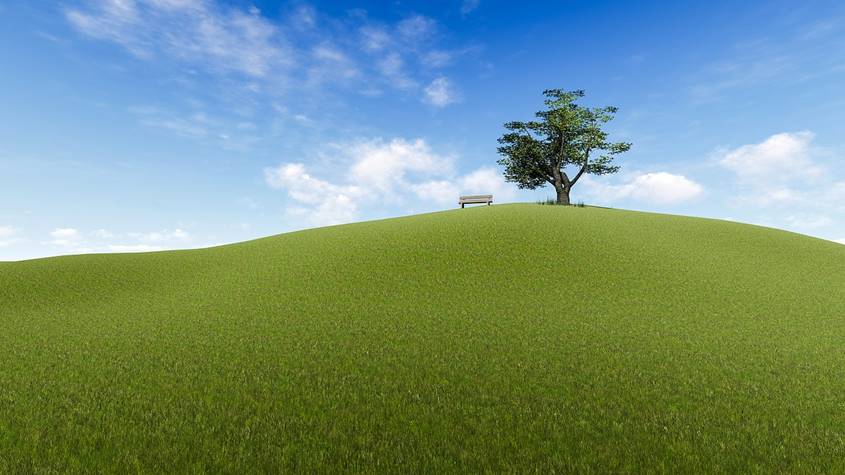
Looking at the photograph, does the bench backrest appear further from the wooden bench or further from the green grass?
the green grass

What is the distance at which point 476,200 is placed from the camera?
44.4m

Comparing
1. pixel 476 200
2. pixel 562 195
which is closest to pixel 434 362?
pixel 476 200

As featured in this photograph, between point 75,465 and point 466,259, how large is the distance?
17.6m

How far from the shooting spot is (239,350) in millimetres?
12016

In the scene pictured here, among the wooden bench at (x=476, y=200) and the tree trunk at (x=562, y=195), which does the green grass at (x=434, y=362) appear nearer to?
the wooden bench at (x=476, y=200)

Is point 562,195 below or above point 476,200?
above

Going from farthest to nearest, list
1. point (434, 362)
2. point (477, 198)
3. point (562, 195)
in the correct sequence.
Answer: point (562, 195), point (477, 198), point (434, 362)

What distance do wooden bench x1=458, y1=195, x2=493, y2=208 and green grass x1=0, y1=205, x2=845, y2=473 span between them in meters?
19.3

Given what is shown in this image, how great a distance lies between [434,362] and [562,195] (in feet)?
140

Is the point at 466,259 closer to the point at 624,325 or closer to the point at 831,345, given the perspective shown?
the point at 624,325

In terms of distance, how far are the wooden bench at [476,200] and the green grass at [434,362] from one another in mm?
19288

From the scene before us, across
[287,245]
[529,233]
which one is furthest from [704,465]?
[287,245]

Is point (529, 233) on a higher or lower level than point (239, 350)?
higher

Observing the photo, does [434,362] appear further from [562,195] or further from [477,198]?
[562,195]
